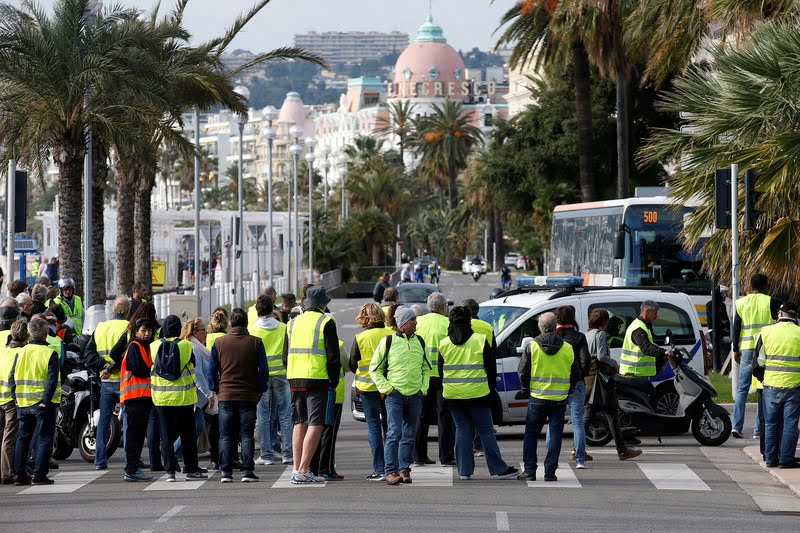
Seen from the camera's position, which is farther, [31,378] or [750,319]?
[750,319]

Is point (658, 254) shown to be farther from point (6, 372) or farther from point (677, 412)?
point (6, 372)

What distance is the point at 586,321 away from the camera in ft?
55.3

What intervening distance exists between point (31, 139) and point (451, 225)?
8802 centimetres

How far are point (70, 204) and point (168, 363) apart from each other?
46.9ft

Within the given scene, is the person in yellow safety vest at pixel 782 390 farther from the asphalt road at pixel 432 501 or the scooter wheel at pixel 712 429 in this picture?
the scooter wheel at pixel 712 429

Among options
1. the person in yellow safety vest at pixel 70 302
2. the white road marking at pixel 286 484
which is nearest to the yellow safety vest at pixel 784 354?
the white road marking at pixel 286 484

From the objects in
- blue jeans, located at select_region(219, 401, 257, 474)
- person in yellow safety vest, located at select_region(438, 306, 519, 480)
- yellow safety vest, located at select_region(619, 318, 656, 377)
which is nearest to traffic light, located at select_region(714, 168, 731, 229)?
yellow safety vest, located at select_region(619, 318, 656, 377)

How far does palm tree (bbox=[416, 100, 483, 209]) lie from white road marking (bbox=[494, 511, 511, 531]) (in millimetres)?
98108

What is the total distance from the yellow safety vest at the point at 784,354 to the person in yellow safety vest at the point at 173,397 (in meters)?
5.65

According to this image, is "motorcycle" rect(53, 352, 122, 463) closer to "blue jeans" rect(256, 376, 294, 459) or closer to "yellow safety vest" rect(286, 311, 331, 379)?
"blue jeans" rect(256, 376, 294, 459)

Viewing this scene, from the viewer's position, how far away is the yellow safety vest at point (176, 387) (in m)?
13.2

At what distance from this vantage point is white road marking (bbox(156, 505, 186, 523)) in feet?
35.8

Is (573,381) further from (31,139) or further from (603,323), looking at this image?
(31,139)

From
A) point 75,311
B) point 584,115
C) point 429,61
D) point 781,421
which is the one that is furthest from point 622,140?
point 429,61
